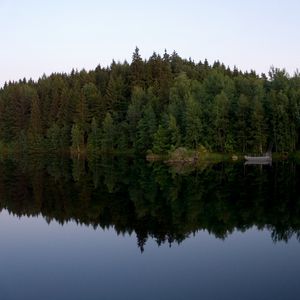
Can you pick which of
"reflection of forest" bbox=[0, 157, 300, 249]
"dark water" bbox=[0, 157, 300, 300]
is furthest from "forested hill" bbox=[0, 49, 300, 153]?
"dark water" bbox=[0, 157, 300, 300]

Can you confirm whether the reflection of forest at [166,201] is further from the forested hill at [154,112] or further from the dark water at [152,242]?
the forested hill at [154,112]

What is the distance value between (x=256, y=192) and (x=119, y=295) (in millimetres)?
24221

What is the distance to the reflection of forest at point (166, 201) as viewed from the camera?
26.8m

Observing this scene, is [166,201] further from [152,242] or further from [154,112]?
[154,112]

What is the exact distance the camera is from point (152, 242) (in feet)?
76.6

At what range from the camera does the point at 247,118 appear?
7981 cm

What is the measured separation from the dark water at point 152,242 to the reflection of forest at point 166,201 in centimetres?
9

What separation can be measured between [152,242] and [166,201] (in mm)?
12202

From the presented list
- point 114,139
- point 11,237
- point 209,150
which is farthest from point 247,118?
point 11,237

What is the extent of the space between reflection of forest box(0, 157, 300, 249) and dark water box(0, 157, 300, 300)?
87 millimetres

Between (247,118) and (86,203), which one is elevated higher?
(247,118)

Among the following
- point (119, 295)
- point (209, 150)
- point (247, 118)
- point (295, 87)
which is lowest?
point (119, 295)

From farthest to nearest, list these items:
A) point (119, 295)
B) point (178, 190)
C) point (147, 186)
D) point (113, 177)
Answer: point (113, 177) < point (147, 186) < point (178, 190) < point (119, 295)

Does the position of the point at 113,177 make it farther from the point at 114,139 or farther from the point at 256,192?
the point at 114,139
